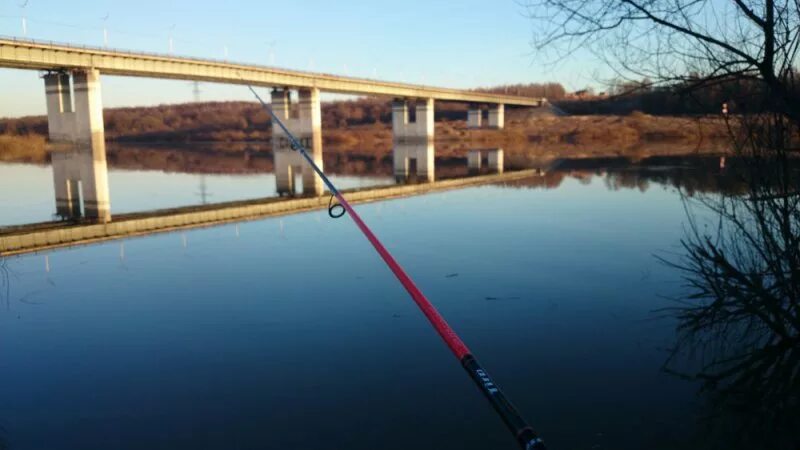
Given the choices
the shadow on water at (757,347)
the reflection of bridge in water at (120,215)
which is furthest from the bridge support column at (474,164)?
the shadow on water at (757,347)

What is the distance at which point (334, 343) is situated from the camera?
656 cm

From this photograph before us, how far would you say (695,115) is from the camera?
5.98m

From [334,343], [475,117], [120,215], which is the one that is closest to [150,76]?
[120,215]

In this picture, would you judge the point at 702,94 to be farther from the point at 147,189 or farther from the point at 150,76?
the point at 150,76

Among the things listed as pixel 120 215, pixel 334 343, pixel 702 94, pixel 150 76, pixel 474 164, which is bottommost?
pixel 334 343

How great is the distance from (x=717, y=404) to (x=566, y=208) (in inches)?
471

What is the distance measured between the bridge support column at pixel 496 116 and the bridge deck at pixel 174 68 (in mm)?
24431

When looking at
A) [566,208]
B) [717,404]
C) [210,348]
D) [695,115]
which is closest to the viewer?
[717,404]

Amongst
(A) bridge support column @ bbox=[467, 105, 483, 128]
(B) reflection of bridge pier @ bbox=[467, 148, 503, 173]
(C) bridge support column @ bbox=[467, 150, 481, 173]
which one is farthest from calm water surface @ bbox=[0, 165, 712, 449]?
(A) bridge support column @ bbox=[467, 105, 483, 128]

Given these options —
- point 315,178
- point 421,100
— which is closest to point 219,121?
point 421,100

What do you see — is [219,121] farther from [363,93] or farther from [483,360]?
[483,360]

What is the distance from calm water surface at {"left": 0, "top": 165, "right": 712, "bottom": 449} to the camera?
480 cm

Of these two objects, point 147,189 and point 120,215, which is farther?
point 147,189

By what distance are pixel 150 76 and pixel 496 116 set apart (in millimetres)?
63306
